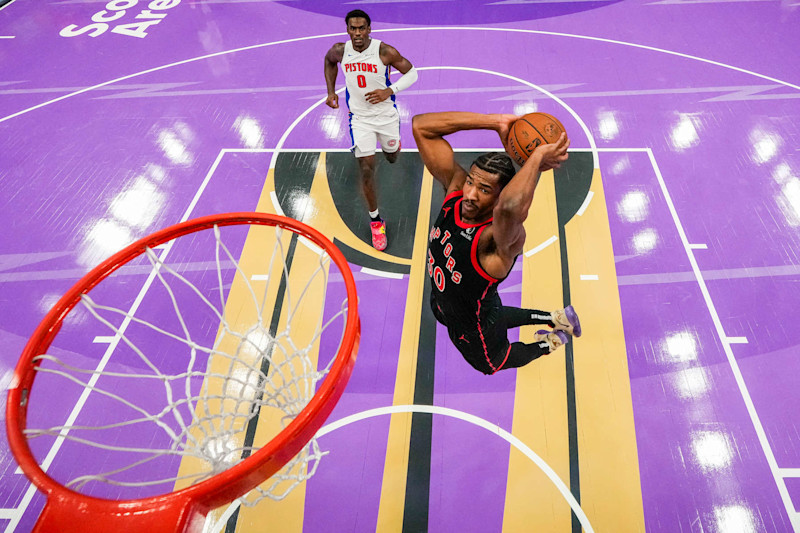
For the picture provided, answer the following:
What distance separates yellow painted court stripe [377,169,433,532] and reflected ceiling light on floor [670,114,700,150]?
3.00 m

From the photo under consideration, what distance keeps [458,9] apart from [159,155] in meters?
5.49

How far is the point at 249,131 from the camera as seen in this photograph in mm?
6590

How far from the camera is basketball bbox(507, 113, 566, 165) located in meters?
2.90

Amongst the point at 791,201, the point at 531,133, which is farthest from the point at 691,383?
the point at 791,201

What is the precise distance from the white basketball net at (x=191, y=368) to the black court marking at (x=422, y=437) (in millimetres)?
662

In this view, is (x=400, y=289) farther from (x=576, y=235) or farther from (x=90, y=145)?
(x=90, y=145)

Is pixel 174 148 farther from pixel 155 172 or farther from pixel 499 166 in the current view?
pixel 499 166

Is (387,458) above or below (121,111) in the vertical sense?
below

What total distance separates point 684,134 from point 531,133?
13.5 feet

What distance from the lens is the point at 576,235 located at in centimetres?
507

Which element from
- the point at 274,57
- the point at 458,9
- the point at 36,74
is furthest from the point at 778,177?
the point at 36,74

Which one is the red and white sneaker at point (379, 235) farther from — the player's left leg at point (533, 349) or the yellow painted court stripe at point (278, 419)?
the player's left leg at point (533, 349)

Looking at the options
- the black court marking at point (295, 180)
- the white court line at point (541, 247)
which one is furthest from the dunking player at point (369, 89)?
the white court line at point (541, 247)

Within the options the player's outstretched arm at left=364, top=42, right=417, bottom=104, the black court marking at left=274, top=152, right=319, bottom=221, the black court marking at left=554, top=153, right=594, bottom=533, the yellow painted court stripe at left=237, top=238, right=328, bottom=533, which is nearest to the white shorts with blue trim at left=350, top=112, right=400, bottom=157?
the player's outstretched arm at left=364, top=42, right=417, bottom=104
